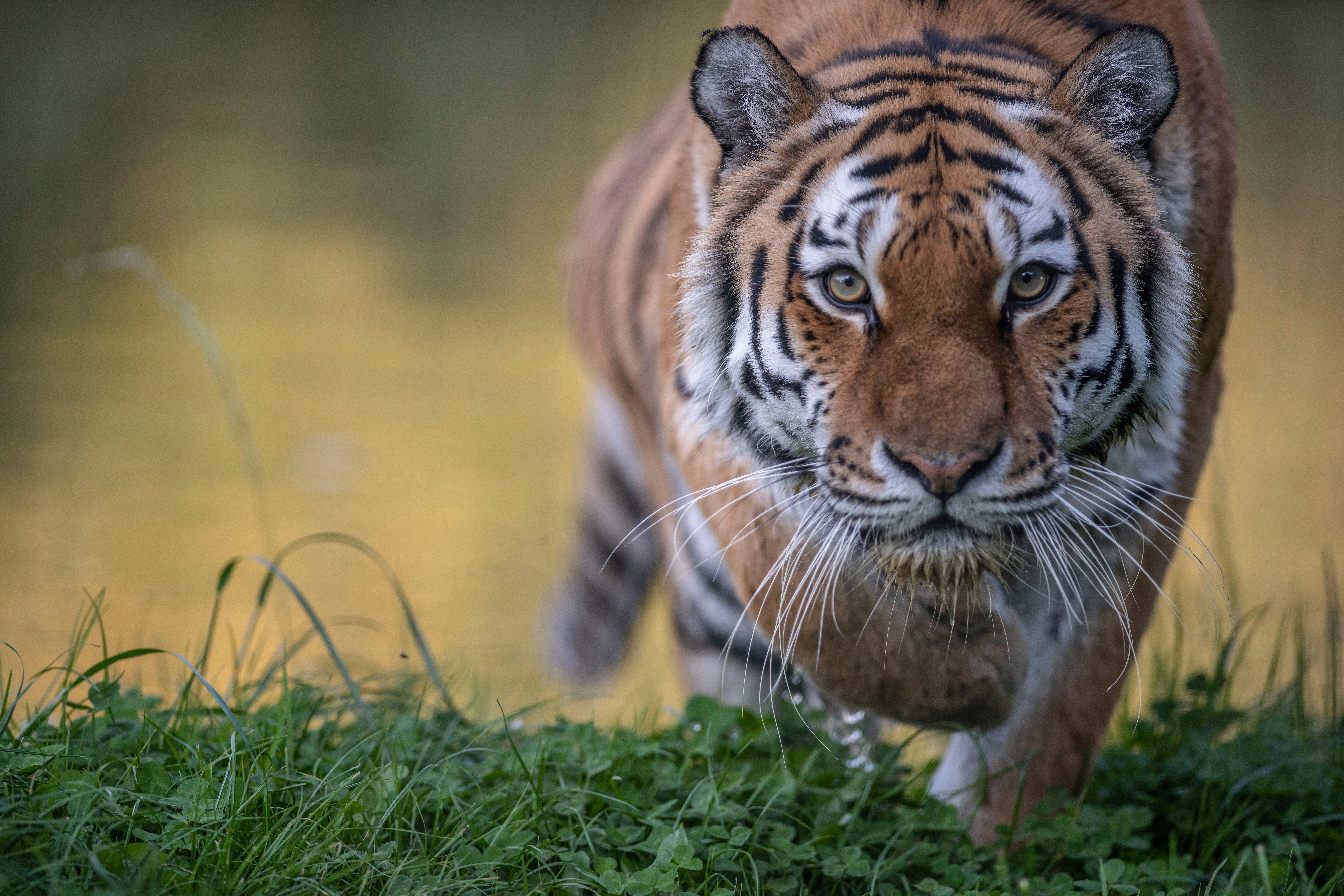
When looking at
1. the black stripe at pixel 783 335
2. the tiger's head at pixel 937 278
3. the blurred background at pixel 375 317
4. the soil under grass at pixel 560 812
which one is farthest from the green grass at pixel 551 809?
the black stripe at pixel 783 335

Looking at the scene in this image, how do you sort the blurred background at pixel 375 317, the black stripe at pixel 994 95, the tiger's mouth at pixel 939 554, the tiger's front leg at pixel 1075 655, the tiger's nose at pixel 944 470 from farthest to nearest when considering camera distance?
1. the blurred background at pixel 375 317
2. the tiger's front leg at pixel 1075 655
3. the black stripe at pixel 994 95
4. the tiger's mouth at pixel 939 554
5. the tiger's nose at pixel 944 470

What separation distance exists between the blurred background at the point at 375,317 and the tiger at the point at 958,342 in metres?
0.50

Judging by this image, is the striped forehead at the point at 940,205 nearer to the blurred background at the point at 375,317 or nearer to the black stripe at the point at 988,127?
the black stripe at the point at 988,127

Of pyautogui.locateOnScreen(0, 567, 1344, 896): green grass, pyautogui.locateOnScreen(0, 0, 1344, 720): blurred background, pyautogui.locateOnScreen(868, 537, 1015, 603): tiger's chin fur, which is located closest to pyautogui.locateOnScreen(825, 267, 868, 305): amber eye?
pyautogui.locateOnScreen(868, 537, 1015, 603): tiger's chin fur

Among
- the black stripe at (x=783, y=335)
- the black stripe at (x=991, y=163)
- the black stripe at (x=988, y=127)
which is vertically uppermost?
the black stripe at (x=988, y=127)

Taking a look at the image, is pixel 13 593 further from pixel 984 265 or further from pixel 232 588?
pixel 984 265

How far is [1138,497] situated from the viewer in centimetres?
200

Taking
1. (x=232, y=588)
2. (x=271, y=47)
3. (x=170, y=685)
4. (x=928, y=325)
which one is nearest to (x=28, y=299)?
(x=232, y=588)

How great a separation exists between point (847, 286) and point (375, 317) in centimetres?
554

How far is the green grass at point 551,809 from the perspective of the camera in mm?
1639

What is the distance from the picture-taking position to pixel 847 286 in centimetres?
178

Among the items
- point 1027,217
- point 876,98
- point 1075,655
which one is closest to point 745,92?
point 876,98

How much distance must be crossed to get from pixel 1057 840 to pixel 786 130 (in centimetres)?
123

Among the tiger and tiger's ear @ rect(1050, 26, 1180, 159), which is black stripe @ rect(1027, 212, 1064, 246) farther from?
tiger's ear @ rect(1050, 26, 1180, 159)
